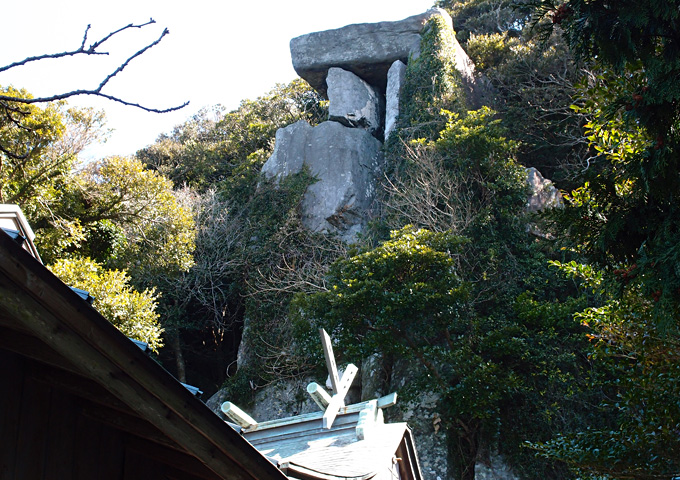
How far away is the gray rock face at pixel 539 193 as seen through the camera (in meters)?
13.7

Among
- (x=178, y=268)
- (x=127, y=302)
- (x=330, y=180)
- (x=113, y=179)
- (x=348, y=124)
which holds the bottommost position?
(x=127, y=302)

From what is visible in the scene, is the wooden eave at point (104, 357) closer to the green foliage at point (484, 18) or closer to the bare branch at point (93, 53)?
the bare branch at point (93, 53)

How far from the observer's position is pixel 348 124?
1912 cm

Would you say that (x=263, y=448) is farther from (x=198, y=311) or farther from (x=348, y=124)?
(x=348, y=124)

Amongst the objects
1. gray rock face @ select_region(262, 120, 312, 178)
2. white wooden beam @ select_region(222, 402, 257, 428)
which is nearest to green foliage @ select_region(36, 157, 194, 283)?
gray rock face @ select_region(262, 120, 312, 178)

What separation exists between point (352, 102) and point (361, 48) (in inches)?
73.9

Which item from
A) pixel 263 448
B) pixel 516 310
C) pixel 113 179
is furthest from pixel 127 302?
pixel 516 310

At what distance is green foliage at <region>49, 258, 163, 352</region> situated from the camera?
10773 millimetres

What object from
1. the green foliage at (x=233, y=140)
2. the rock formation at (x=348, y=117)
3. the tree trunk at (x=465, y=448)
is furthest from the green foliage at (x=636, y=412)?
the green foliage at (x=233, y=140)

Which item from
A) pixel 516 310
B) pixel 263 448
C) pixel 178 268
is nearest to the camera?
pixel 263 448

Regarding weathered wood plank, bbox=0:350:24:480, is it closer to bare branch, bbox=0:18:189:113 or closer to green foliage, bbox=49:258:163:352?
bare branch, bbox=0:18:189:113

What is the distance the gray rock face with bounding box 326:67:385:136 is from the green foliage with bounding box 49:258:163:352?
→ 9.63 m

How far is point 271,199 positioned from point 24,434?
15.1 m

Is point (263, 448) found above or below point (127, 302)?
below
